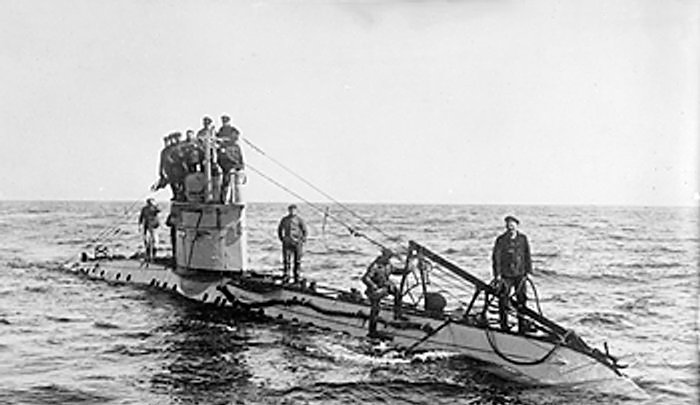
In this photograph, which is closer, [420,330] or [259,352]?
[420,330]

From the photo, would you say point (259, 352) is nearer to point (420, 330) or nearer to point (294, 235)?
point (420, 330)

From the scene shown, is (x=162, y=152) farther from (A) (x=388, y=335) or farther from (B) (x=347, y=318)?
(A) (x=388, y=335)

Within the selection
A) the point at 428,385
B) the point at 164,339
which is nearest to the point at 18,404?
the point at 164,339

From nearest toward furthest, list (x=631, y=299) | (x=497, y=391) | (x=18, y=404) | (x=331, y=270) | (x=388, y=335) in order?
(x=18, y=404) < (x=497, y=391) < (x=388, y=335) < (x=631, y=299) < (x=331, y=270)

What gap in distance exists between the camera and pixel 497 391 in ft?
38.2

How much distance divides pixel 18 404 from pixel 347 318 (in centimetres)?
684

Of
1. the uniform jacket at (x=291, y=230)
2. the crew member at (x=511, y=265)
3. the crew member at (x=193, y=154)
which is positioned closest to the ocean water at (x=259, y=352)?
the crew member at (x=511, y=265)

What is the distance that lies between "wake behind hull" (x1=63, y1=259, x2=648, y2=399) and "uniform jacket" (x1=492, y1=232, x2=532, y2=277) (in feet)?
3.59

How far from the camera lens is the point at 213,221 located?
1867cm

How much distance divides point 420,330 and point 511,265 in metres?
2.28

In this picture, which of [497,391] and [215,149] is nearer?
[497,391]

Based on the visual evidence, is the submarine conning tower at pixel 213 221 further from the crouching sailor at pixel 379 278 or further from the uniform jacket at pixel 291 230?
the crouching sailor at pixel 379 278

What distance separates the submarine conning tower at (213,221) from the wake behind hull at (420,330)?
43cm

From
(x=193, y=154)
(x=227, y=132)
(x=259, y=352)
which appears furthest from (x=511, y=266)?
(x=193, y=154)
